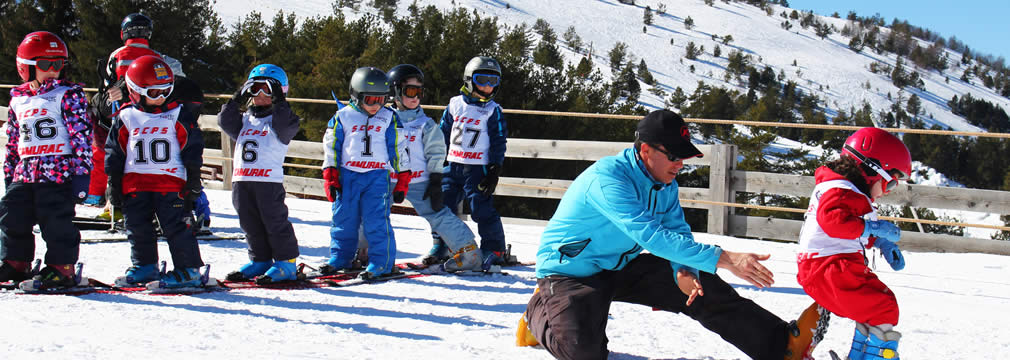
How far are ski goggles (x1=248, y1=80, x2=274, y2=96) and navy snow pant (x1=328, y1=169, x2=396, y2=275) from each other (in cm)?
70

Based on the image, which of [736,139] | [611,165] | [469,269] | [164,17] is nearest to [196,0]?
[164,17]

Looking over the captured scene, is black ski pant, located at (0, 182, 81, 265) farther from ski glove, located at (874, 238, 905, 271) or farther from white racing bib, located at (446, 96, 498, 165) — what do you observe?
ski glove, located at (874, 238, 905, 271)

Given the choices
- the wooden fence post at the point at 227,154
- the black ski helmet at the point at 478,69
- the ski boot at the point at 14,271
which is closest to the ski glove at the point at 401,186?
the black ski helmet at the point at 478,69

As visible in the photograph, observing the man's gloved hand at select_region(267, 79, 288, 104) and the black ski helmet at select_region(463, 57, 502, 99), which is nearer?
the man's gloved hand at select_region(267, 79, 288, 104)

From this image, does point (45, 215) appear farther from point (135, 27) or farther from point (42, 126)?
point (135, 27)

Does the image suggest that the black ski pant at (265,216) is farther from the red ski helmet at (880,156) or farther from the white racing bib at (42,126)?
the red ski helmet at (880,156)

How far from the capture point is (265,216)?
4793mm

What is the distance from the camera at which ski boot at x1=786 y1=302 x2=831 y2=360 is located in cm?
314

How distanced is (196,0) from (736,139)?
30693mm

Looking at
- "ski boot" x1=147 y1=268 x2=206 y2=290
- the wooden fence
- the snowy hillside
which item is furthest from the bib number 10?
the snowy hillside

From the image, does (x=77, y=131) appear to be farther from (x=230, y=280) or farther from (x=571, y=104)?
(x=571, y=104)

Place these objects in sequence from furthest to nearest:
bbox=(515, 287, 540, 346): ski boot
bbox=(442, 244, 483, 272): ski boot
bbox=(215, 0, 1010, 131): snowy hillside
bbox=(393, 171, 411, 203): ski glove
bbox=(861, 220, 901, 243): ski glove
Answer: bbox=(215, 0, 1010, 131): snowy hillside, bbox=(442, 244, 483, 272): ski boot, bbox=(393, 171, 411, 203): ski glove, bbox=(515, 287, 540, 346): ski boot, bbox=(861, 220, 901, 243): ski glove

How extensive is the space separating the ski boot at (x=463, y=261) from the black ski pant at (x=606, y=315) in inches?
87.9

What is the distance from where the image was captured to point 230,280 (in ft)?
16.1
